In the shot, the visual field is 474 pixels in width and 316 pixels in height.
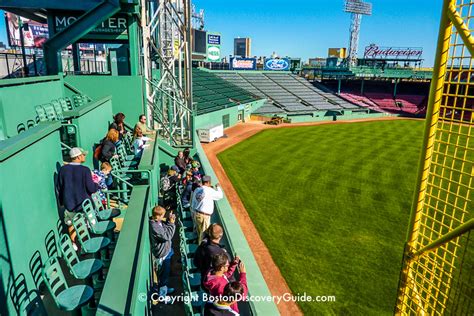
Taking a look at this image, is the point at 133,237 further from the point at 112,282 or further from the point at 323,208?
the point at 323,208

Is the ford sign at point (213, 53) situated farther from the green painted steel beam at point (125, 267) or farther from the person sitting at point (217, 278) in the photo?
the person sitting at point (217, 278)

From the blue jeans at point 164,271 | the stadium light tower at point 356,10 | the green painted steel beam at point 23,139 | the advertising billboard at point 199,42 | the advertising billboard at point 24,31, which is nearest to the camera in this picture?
the green painted steel beam at point 23,139

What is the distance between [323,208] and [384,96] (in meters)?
48.1

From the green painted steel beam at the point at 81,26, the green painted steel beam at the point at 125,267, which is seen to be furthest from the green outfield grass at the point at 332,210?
the green painted steel beam at the point at 81,26

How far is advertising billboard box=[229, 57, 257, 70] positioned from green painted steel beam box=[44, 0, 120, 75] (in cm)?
4100

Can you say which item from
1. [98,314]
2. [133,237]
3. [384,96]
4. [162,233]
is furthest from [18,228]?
[384,96]

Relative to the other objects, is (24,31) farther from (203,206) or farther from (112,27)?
(203,206)

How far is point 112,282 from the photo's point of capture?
341 cm

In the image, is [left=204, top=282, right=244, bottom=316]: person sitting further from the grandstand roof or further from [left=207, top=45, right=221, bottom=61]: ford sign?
[left=207, top=45, right=221, bottom=61]: ford sign

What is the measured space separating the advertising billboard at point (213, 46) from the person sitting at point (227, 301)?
144 ft

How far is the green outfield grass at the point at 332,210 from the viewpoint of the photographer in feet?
26.7

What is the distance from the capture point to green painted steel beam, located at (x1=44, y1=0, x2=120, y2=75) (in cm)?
1099

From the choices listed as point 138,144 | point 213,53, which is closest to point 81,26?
point 138,144

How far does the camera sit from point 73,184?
5281mm
